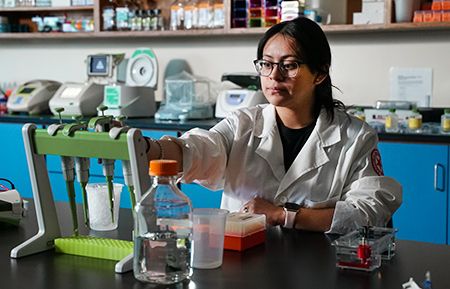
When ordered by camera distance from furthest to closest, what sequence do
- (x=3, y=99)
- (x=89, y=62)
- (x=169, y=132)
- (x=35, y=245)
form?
(x=3, y=99) → (x=89, y=62) → (x=169, y=132) → (x=35, y=245)

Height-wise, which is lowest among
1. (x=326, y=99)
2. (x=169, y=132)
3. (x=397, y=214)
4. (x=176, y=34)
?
(x=397, y=214)

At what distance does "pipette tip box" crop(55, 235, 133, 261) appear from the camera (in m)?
1.37

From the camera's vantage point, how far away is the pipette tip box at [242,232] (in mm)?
1443

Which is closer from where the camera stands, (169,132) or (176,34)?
(169,132)

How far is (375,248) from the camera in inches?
51.9

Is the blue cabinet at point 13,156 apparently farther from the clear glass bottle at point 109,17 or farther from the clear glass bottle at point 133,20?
the clear glass bottle at point 133,20

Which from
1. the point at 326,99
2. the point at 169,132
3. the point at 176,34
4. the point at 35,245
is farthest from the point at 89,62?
the point at 35,245

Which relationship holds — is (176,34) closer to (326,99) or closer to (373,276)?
(326,99)

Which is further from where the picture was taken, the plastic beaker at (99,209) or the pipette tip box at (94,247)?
the plastic beaker at (99,209)

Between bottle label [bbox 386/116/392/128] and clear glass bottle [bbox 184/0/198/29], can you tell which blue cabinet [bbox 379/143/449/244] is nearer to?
bottle label [bbox 386/116/392/128]

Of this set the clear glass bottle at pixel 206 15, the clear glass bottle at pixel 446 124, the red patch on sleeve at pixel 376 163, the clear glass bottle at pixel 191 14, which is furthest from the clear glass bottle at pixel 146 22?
the red patch on sleeve at pixel 376 163

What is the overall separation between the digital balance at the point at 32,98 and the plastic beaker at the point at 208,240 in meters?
3.39

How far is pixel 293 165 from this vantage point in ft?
6.46

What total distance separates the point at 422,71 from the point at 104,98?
6.60 feet
